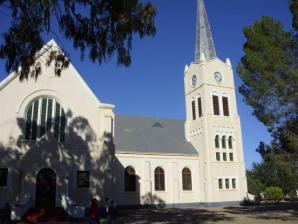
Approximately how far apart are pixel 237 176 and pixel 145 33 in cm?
3163

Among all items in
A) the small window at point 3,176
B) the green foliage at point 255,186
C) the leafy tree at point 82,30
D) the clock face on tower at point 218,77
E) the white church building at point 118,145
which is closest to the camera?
the leafy tree at point 82,30

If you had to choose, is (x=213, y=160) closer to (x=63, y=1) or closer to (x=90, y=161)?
(x=90, y=161)

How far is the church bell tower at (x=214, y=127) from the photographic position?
36.6 metres

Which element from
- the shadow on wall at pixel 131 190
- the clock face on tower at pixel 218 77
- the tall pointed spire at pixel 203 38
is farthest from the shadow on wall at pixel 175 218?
the tall pointed spire at pixel 203 38

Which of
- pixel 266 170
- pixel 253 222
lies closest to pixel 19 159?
pixel 253 222

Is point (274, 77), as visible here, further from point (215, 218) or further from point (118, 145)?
point (118, 145)

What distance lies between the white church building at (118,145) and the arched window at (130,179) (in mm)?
104

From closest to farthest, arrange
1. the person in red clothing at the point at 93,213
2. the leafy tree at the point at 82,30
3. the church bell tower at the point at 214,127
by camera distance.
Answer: the leafy tree at the point at 82,30
the person in red clothing at the point at 93,213
the church bell tower at the point at 214,127

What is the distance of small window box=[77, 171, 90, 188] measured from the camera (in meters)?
26.3

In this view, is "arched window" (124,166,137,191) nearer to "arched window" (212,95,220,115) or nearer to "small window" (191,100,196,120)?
"small window" (191,100,196,120)

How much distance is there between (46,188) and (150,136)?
668 inches

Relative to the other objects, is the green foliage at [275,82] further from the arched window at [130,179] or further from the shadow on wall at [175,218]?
the arched window at [130,179]

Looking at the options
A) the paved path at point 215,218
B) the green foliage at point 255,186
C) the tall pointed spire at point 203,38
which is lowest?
the paved path at point 215,218

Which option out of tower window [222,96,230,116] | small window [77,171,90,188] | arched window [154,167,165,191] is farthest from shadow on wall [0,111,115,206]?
tower window [222,96,230,116]
